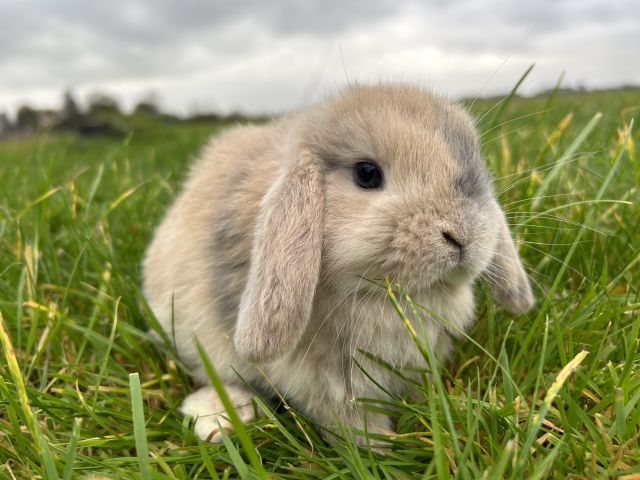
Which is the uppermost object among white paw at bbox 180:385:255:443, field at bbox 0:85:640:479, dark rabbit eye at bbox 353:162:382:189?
dark rabbit eye at bbox 353:162:382:189

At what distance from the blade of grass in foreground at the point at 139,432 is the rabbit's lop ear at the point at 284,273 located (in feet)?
1.12

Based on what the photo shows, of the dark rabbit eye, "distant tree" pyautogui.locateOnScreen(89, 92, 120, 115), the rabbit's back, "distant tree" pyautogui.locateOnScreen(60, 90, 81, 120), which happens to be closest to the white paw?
the rabbit's back

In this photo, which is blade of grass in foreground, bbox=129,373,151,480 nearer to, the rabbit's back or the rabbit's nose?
the rabbit's back

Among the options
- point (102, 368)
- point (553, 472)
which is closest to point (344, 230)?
point (553, 472)

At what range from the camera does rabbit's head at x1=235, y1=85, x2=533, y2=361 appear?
178 cm

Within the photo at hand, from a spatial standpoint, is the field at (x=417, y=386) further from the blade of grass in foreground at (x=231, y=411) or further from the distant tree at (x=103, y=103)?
the distant tree at (x=103, y=103)

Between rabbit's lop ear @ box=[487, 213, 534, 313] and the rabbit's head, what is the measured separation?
0.71 feet

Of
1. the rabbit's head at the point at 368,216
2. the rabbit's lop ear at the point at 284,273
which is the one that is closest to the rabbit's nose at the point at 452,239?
the rabbit's head at the point at 368,216

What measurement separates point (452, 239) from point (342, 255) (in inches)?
13.8

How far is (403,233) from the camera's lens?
5.75 ft

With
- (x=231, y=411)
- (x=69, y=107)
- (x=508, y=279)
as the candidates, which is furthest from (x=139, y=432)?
(x=69, y=107)

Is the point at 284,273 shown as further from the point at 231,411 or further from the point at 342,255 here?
the point at 231,411

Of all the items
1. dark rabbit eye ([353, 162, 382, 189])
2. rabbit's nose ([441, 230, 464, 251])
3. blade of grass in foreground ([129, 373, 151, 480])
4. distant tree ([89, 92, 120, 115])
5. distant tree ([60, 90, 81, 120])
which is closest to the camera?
blade of grass in foreground ([129, 373, 151, 480])

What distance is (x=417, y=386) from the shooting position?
1.93 metres
